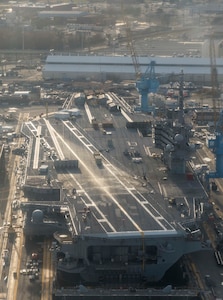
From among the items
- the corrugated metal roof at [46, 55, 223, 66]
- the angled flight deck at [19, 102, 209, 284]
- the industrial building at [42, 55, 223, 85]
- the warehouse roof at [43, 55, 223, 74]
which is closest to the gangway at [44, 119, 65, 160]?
the angled flight deck at [19, 102, 209, 284]

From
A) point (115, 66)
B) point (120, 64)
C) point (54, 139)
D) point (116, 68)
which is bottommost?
point (116, 68)

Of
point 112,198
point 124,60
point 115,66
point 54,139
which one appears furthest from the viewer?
point 124,60

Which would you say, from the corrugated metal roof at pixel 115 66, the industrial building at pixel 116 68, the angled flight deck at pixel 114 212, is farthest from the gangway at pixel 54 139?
the corrugated metal roof at pixel 115 66

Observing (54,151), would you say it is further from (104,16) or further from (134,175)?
(104,16)

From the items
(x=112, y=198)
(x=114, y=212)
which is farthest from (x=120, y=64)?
(x=114, y=212)

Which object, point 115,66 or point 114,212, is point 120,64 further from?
point 114,212

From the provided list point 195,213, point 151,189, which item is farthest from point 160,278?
point 151,189

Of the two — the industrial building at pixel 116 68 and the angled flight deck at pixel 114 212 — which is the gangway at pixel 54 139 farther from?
the industrial building at pixel 116 68
